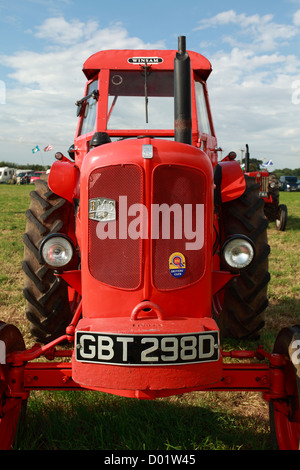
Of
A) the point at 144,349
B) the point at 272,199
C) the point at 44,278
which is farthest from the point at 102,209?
the point at 272,199

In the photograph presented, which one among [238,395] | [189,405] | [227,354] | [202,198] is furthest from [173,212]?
[238,395]

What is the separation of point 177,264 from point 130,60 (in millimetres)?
2503

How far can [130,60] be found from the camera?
401 cm

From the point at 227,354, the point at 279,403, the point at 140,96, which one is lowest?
the point at 279,403

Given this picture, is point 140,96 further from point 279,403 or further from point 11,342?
point 279,403

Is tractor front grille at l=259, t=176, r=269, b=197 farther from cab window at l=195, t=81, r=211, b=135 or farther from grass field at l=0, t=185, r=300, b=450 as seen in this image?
grass field at l=0, t=185, r=300, b=450

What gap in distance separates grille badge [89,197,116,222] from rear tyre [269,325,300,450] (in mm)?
1090

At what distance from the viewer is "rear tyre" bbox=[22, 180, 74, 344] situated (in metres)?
3.12

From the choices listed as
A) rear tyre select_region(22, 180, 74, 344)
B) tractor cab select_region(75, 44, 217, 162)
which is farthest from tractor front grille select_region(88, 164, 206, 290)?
tractor cab select_region(75, 44, 217, 162)

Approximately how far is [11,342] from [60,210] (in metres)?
1.22

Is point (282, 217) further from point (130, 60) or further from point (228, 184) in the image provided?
point (228, 184)

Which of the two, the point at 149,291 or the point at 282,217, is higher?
the point at 282,217

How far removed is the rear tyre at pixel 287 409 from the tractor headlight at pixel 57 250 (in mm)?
1248
